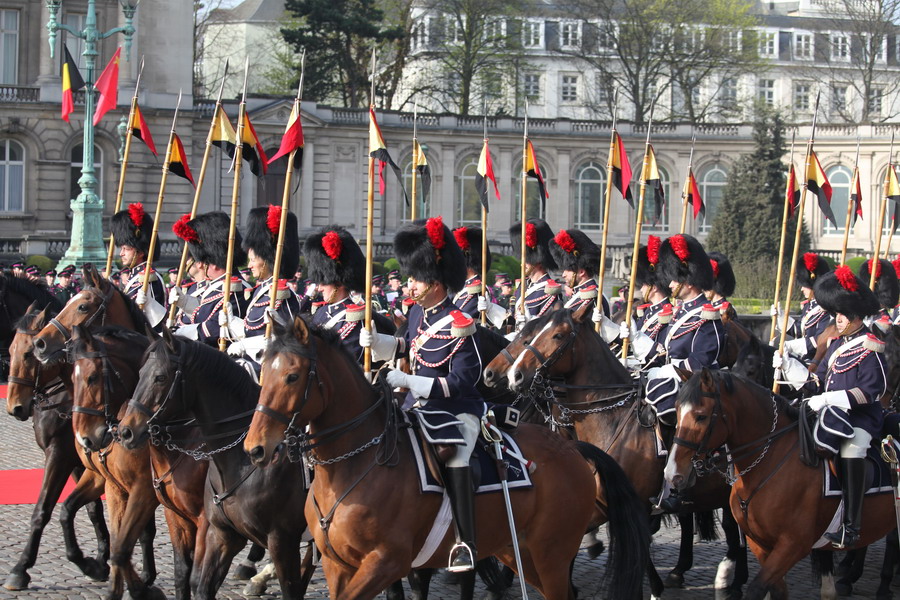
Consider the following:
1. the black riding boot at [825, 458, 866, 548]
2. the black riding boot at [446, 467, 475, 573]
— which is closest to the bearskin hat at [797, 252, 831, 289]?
the black riding boot at [825, 458, 866, 548]

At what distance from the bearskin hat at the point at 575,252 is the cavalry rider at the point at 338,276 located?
452cm

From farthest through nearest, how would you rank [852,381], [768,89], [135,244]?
[768,89]
[135,244]
[852,381]

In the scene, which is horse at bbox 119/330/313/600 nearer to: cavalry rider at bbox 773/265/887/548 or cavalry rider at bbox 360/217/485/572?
cavalry rider at bbox 360/217/485/572

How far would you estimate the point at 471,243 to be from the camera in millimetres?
12148

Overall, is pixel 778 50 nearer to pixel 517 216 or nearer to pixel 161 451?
pixel 517 216

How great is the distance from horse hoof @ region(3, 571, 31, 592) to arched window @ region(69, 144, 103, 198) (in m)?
34.2

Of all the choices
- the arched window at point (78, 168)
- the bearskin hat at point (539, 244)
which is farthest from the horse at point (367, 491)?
the arched window at point (78, 168)

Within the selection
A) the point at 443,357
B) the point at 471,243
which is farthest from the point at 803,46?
the point at 443,357

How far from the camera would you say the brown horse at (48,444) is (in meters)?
8.97

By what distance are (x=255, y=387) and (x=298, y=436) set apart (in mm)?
1631

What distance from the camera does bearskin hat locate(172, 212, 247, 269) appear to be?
36.4 feet

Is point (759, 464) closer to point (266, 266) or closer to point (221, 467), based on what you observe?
point (221, 467)

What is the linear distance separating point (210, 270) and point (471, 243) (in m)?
2.67

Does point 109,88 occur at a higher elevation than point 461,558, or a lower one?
higher
